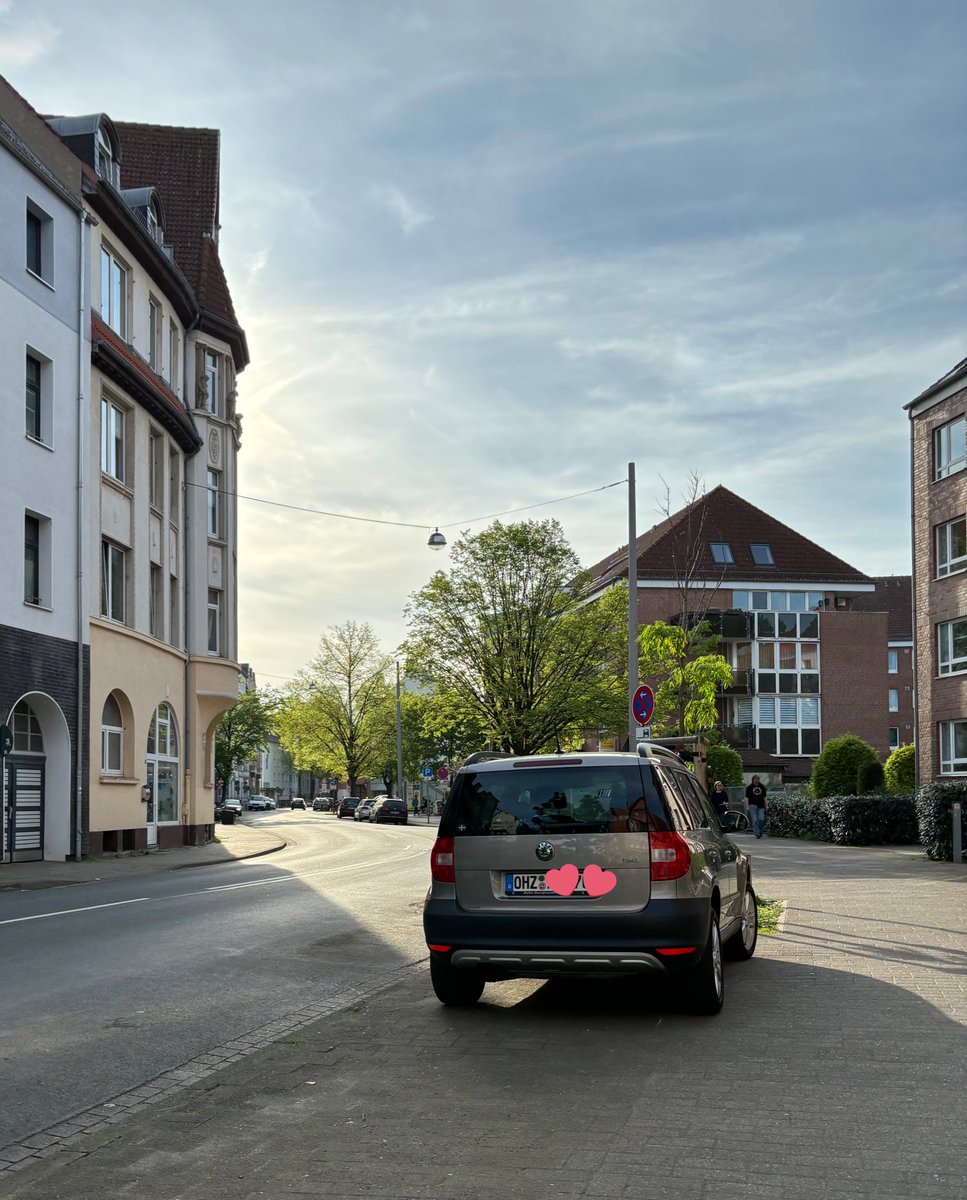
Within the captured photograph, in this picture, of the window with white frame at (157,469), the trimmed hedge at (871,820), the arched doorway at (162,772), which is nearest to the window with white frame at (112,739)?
the arched doorway at (162,772)

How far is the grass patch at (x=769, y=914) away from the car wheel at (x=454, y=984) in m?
5.05

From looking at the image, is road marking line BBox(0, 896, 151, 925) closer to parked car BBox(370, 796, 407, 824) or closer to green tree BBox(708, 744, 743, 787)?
green tree BBox(708, 744, 743, 787)

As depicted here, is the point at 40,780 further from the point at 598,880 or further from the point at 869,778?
the point at 869,778

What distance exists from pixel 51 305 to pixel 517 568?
82.4 feet

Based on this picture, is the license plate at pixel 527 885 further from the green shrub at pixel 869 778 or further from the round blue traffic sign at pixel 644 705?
the green shrub at pixel 869 778

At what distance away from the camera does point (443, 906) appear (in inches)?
322

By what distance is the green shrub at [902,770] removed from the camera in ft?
136

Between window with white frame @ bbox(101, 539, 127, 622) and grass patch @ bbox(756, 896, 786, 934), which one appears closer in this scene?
grass patch @ bbox(756, 896, 786, 934)

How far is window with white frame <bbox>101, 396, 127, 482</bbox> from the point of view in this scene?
3038cm

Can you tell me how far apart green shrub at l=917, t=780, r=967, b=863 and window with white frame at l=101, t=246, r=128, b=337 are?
2076 centimetres

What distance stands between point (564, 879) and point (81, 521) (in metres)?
22.0

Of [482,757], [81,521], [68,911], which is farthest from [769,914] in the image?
[81,521]

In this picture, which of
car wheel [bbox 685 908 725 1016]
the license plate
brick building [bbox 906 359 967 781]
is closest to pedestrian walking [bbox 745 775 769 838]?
brick building [bbox 906 359 967 781]

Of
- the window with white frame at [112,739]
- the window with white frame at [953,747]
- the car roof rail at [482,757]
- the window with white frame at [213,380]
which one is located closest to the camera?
the car roof rail at [482,757]
